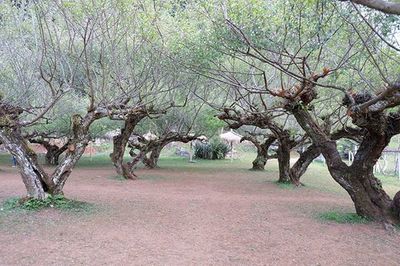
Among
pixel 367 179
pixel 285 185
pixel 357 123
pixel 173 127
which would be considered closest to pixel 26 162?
pixel 357 123

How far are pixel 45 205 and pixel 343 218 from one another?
245 inches

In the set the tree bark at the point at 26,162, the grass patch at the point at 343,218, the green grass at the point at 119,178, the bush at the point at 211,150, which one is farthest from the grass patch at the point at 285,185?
the bush at the point at 211,150

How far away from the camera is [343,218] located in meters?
8.62

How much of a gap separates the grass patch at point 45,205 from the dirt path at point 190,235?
394 millimetres

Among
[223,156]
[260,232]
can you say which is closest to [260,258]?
[260,232]

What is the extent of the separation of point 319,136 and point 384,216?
80.5 inches

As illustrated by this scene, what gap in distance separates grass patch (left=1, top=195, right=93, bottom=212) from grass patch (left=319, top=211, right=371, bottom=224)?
5.11m

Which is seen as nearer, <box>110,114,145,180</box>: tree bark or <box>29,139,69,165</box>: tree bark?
<box>110,114,145,180</box>: tree bark

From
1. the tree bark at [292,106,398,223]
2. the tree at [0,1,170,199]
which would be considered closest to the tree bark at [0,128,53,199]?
the tree at [0,1,170,199]

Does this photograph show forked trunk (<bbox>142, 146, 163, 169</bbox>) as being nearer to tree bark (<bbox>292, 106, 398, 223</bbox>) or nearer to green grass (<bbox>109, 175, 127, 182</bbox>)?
green grass (<bbox>109, 175, 127, 182</bbox>)

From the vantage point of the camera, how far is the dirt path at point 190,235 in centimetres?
584

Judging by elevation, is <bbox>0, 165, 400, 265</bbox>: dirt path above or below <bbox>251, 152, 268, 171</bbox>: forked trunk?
below

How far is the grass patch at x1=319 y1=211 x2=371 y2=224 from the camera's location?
27.2 feet

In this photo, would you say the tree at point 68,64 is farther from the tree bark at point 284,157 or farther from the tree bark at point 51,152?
the tree bark at point 51,152
